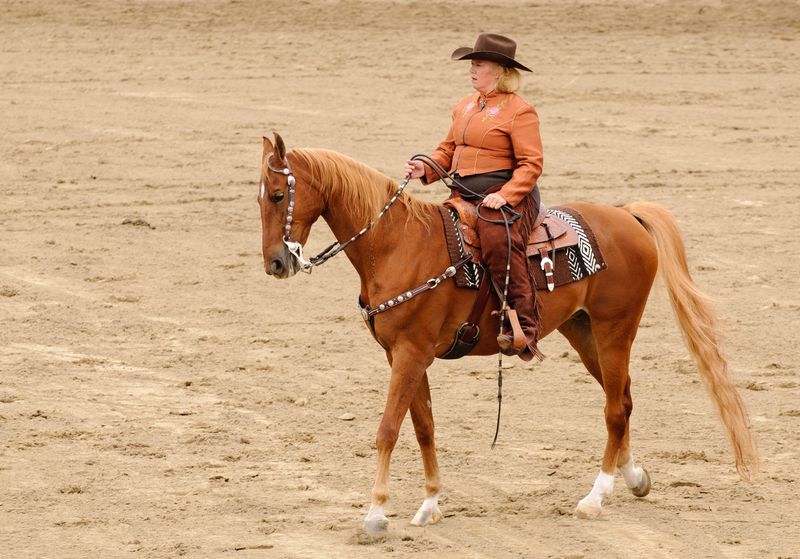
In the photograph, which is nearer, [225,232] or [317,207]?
[317,207]

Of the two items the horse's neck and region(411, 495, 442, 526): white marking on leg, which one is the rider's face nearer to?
the horse's neck

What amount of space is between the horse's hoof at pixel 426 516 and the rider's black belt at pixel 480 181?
1.69m

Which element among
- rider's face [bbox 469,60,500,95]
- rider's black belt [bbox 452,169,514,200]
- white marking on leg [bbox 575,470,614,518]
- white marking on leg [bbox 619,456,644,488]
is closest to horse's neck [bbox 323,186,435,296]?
rider's black belt [bbox 452,169,514,200]

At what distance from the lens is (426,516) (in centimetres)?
730

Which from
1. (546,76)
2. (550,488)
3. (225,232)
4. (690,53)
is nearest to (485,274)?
(550,488)

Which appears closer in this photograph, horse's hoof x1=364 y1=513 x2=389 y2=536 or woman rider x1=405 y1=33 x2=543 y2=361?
horse's hoof x1=364 y1=513 x2=389 y2=536

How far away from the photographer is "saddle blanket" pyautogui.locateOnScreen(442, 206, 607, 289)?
23.6 feet

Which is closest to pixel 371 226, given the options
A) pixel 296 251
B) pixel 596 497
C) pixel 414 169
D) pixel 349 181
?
pixel 349 181

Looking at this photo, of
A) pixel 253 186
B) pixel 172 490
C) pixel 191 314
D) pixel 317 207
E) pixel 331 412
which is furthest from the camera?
pixel 253 186

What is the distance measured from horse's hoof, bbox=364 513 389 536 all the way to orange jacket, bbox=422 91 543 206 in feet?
5.81

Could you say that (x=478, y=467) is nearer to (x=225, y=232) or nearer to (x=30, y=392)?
(x=30, y=392)

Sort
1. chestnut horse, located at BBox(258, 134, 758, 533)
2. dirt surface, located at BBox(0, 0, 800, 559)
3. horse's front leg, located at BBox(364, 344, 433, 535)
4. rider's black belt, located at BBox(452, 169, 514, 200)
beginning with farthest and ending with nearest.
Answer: dirt surface, located at BBox(0, 0, 800, 559), rider's black belt, located at BBox(452, 169, 514, 200), horse's front leg, located at BBox(364, 344, 433, 535), chestnut horse, located at BBox(258, 134, 758, 533)

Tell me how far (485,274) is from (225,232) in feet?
22.4

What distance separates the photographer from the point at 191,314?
37.1 feet
